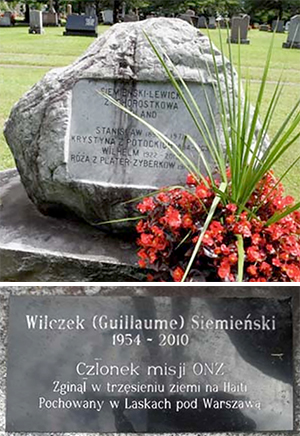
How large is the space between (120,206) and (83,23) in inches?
810

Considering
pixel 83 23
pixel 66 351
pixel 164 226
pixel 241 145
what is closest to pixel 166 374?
pixel 66 351

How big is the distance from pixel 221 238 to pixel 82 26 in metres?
21.5

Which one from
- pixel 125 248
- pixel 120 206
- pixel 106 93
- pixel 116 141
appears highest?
pixel 106 93

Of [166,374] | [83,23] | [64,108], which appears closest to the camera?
[166,374]

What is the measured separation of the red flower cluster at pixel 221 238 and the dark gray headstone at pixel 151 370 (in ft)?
1.82

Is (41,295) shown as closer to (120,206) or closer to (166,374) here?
(166,374)

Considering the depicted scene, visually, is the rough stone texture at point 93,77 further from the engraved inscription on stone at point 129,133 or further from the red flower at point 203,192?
the red flower at point 203,192

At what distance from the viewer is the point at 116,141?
13.2ft

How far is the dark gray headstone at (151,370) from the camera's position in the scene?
2.46 m

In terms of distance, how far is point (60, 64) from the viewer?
14.0 m

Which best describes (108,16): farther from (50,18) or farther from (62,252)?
(62,252)

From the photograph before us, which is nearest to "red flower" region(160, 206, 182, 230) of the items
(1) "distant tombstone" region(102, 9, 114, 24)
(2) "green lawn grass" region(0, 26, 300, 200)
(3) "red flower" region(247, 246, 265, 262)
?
(3) "red flower" region(247, 246, 265, 262)

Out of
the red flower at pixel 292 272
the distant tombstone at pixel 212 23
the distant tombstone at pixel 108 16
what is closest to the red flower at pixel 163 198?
the red flower at pixel 292 272

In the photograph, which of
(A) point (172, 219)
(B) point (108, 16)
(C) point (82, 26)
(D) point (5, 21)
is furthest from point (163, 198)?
(D) point (5, 21)
